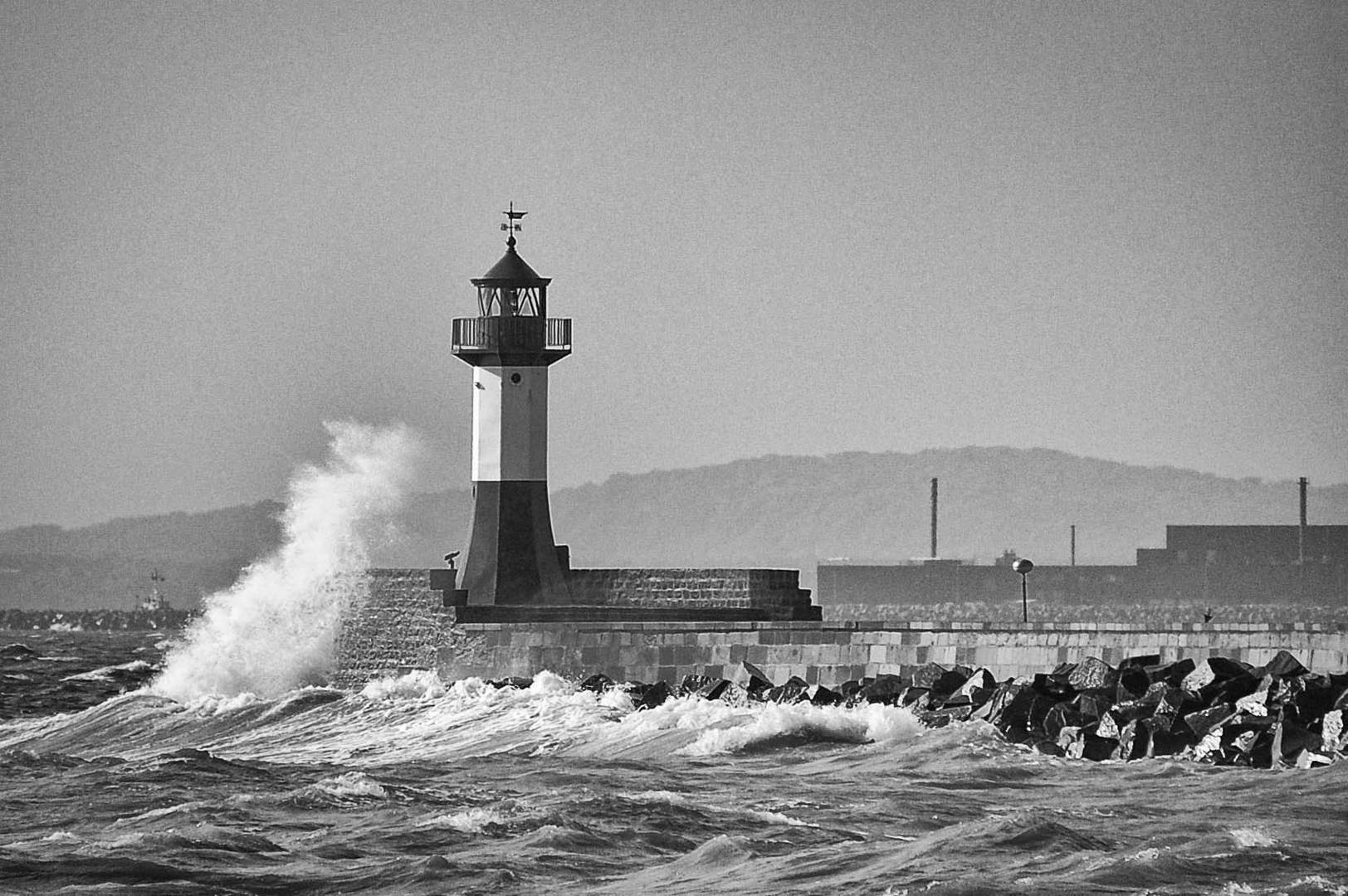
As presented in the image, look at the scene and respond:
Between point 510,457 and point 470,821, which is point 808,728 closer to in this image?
point 470,821

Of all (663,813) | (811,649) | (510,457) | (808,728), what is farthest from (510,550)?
(663,813)

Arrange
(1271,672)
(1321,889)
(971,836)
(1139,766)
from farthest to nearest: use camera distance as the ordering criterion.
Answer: (1271,672), (1139,766), (971,836), (1321,889)

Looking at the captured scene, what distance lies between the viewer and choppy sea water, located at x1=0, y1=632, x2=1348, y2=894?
33.5 ft

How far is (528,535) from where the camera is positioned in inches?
909

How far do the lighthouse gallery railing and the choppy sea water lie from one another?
5509 millimetres

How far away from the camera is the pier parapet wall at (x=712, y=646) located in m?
17.2

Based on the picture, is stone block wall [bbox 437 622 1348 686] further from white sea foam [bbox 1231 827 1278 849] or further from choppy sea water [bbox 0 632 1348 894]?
white sea foam [bbox 1231 827 1278 849]

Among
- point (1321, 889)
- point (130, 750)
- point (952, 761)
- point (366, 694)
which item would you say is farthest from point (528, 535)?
point (1321, 889)

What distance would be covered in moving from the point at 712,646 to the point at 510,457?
15.6 feet

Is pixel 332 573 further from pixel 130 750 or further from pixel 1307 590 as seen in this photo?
pixel 1307 590

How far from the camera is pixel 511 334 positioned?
76.0 feet

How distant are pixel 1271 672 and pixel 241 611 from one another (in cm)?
1245

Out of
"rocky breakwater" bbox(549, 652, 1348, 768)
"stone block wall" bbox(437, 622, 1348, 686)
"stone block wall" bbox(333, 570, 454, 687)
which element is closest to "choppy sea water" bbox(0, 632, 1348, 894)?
"rocky breakwater" bbox(549, 652, 1348, 768)

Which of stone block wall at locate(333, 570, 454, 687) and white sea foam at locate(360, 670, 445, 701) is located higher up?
stone block wall at locate(333, 570, 454, 687)
